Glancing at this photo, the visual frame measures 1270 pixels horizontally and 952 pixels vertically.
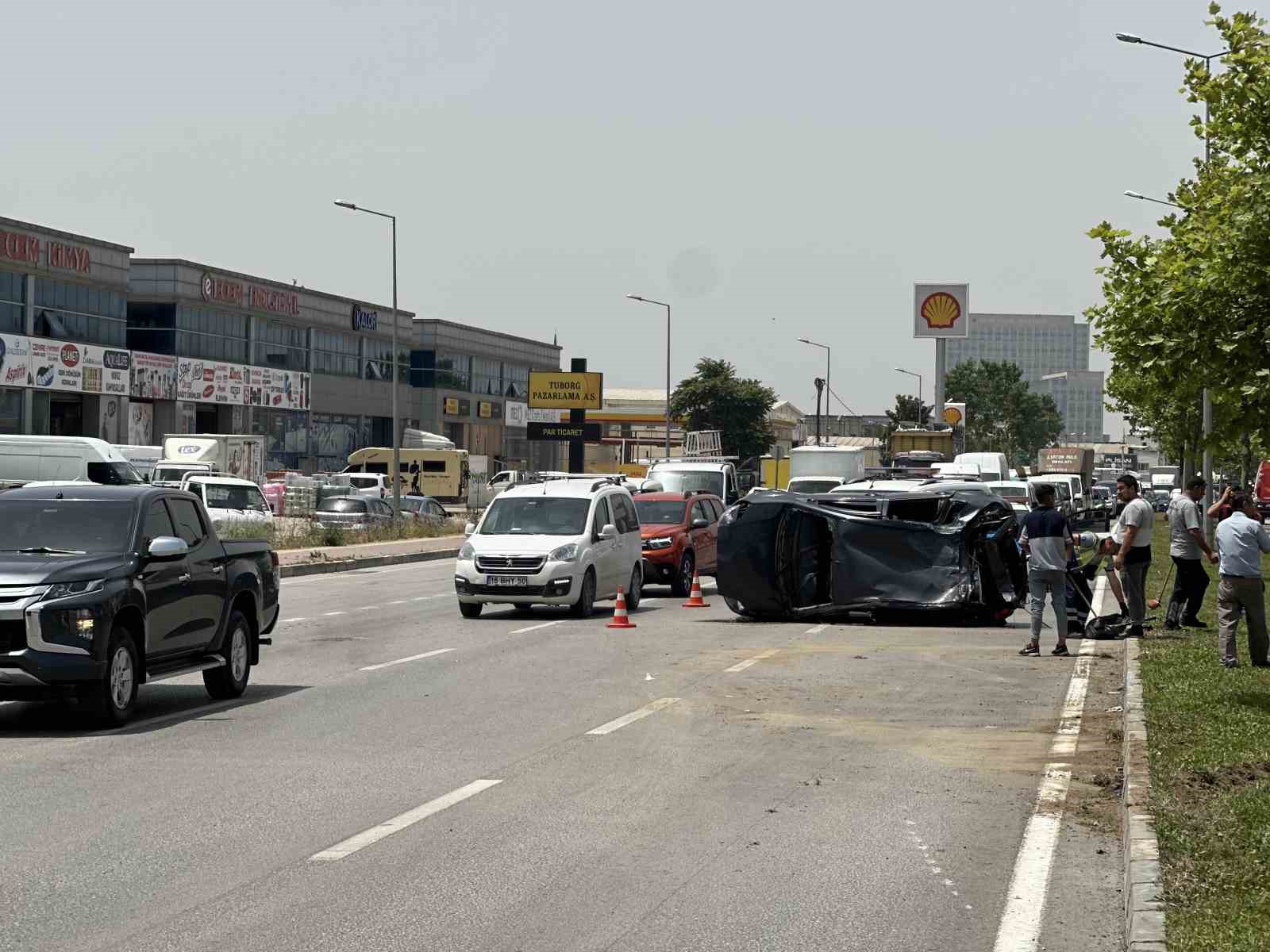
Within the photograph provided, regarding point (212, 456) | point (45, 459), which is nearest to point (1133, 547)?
point (45, 459)

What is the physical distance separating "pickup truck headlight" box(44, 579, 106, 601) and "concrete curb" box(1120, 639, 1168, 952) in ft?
22.3

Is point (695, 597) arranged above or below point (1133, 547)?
below

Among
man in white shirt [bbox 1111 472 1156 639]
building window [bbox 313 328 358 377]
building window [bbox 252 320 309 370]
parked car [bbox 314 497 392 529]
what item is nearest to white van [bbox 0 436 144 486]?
parked car [bbox 314 497 392 529]

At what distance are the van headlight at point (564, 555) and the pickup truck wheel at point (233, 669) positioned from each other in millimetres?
8740

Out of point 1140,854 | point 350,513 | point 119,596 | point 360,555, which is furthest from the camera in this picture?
point 350,513

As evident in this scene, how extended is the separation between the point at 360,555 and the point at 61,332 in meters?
28.7

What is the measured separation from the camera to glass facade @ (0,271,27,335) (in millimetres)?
60094

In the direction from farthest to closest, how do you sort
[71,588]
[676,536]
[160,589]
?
[676,536]
[160,589]
[71,588]

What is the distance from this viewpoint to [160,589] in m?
12.6

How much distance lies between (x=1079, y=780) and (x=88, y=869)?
5.70 m

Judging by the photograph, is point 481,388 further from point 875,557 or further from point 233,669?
point 233,669

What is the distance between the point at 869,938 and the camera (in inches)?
259

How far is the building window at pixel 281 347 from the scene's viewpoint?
81.0m

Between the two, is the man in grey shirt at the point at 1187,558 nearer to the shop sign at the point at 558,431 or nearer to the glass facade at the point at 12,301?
the glass facade at the point at 12,301
